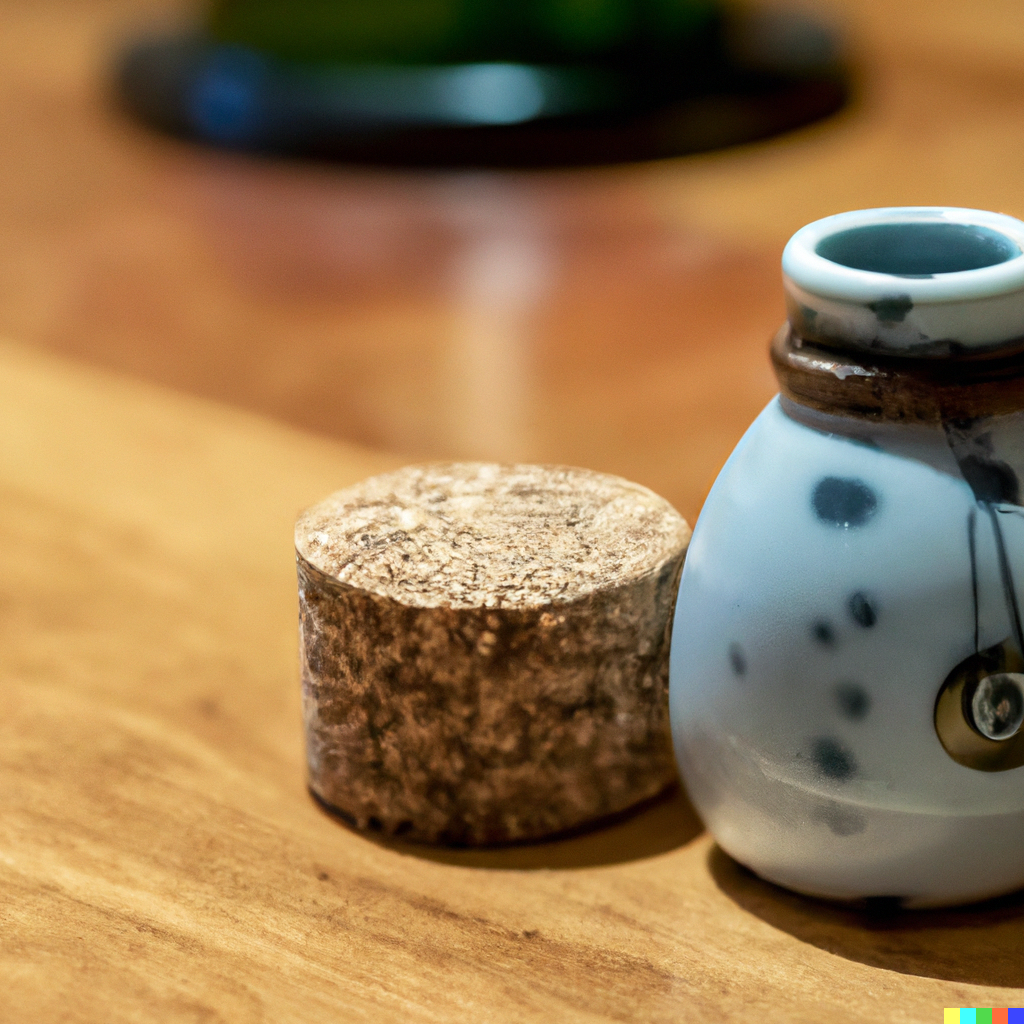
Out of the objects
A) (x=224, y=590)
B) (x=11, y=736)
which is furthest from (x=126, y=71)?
(x=11, y=736)

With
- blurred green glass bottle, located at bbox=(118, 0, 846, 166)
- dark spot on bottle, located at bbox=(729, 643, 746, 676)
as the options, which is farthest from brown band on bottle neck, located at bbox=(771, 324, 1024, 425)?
blurred green glass bottle, located at bbox=(118, 0, 846, 166)

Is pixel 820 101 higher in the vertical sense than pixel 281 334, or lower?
higher

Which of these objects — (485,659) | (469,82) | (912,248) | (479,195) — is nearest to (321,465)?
(485,659)

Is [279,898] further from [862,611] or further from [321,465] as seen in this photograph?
[321,465]

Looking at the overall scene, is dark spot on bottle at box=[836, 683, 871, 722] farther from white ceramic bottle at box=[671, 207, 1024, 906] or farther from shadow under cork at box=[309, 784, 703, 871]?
shadow under cork at box=[309, 784, 703, 871]

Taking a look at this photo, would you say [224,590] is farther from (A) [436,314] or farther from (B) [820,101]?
(B) [820,101]
